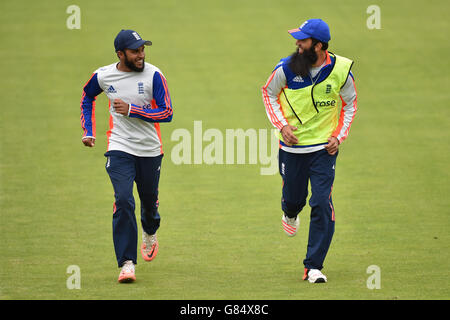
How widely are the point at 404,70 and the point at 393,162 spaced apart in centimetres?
586

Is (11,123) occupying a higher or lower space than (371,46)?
lower

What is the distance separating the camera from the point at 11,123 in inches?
631

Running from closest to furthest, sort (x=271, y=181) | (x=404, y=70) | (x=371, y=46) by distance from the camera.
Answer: (x=271, y=181)
(x=404, y=70)
(x=371, y=46)

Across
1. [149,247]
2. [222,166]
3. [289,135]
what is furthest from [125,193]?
[222,166]

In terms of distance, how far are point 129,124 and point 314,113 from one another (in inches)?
74.0

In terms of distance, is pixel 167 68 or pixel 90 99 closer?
pixel 90 99

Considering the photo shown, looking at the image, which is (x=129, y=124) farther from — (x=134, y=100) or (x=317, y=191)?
(x=317, y=191)

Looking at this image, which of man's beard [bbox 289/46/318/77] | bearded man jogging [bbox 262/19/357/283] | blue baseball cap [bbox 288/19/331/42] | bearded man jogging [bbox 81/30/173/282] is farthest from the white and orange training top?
blue baseball cap [bbox 288/19/331/42]

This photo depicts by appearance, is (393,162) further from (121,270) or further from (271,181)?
(121,270)

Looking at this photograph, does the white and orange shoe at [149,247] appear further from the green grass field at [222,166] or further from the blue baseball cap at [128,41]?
the blue baseball cap at [128,41]

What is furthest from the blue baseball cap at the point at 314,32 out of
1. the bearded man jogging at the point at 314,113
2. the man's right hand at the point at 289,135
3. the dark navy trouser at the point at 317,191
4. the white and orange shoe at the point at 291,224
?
the white and orange shoe at the point at 291,224

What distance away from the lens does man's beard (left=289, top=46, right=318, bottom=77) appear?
8039 millimetres

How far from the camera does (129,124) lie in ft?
27.1

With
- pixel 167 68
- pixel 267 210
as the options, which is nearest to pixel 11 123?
pixel 167 68
